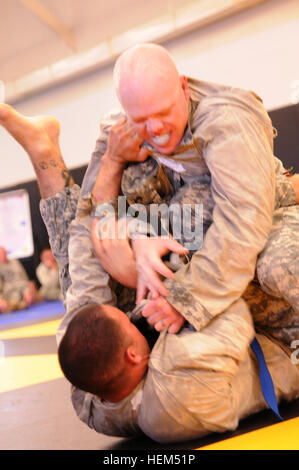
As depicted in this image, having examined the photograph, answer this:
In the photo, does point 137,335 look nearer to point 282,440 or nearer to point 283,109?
point 282,440

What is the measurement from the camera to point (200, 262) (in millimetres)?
1151

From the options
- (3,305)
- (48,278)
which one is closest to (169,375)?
(3,305)

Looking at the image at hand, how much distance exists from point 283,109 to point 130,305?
3.70m

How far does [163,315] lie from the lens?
3.81ft

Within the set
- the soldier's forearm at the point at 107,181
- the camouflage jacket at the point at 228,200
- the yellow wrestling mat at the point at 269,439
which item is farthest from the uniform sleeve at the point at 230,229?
the soldier's forearm at the point at 107,181

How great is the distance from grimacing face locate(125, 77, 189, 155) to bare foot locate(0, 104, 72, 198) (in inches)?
29.8

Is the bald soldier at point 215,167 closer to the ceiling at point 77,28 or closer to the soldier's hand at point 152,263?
the soldier's hand at point 152,263

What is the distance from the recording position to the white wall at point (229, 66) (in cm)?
546

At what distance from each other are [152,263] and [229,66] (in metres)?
5.15

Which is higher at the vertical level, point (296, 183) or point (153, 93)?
point (153, 93)

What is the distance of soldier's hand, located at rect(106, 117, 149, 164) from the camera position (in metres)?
1.41

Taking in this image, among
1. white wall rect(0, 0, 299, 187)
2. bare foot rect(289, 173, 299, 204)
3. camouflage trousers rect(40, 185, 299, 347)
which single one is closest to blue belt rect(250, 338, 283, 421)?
camouflage trousers rect(40, 185, 299, 347)

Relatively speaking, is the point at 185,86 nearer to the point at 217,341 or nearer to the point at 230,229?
the point at 230,229

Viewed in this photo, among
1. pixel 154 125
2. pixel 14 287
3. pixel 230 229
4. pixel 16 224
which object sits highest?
pixel 154 125
